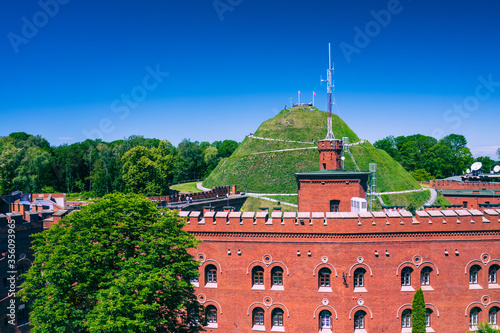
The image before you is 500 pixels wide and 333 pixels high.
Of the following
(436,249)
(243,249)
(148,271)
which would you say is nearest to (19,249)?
(148,271)

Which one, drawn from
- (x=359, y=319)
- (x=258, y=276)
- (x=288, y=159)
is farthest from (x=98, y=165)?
(x=359, y=319)

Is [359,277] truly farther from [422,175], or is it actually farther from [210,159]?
[210,159]

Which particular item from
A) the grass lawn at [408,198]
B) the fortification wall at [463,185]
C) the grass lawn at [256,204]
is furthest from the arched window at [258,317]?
the fortification wall at [463,185]

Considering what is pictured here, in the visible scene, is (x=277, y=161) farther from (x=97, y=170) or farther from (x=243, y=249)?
(x=243, y=249)

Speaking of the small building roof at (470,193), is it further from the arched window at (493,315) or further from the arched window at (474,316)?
the arched window at (474,316)

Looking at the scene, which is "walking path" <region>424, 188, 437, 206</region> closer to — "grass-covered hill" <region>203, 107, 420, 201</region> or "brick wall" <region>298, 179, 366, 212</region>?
"grass-covered hill" <region>203, 107, 420, 201</region>

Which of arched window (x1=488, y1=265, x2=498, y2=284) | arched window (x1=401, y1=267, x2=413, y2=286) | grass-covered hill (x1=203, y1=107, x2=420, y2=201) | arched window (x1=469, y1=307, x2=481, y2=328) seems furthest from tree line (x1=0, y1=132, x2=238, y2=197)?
arched window (x1=488, y1=265, x2=498, y2=284)
